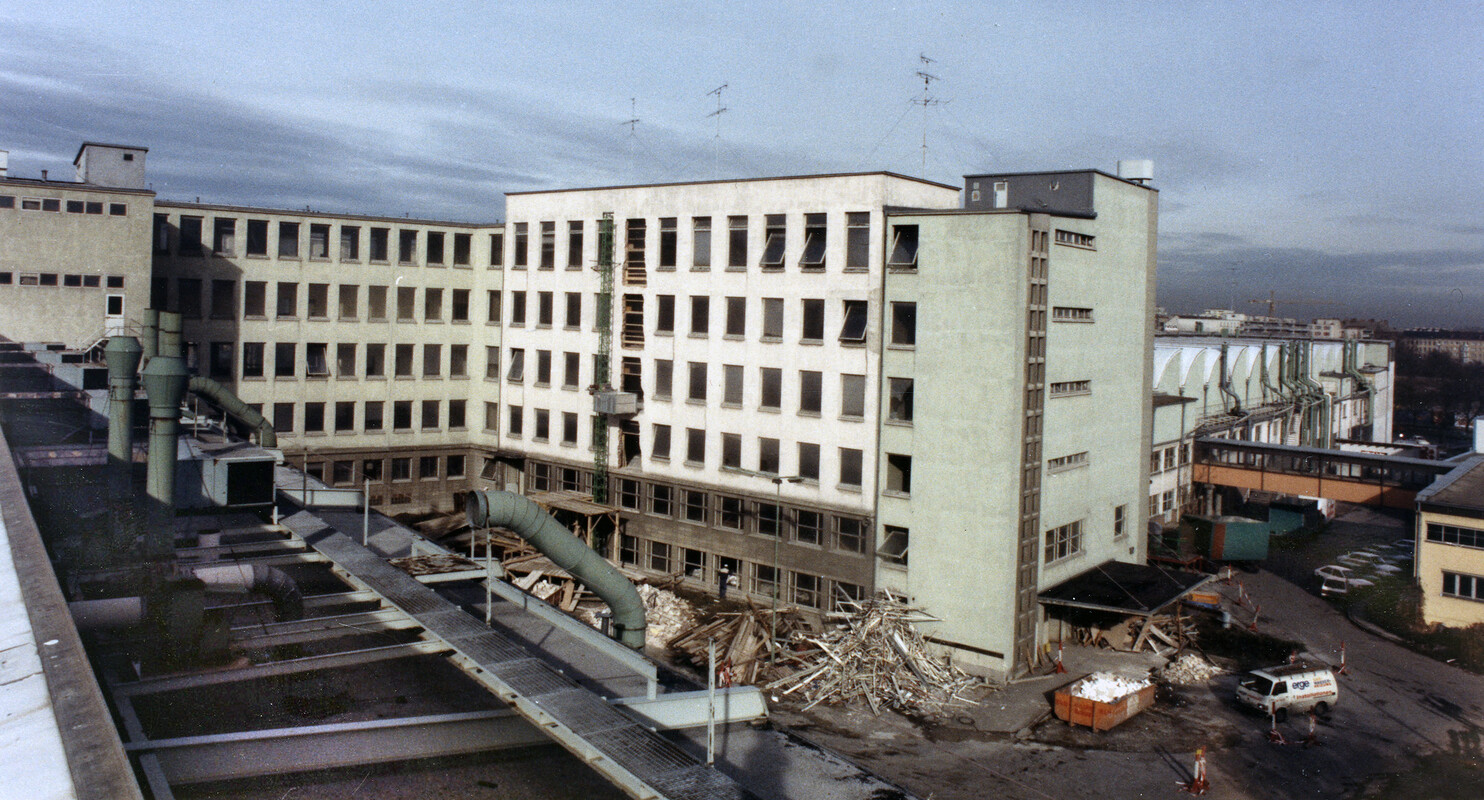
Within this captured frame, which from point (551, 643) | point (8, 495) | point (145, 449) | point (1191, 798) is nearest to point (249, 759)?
point (8, 495)

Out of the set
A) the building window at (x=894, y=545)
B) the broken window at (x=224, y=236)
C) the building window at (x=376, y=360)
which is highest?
the broken window at (x=224, y=236)

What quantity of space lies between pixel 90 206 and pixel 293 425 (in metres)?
14.8

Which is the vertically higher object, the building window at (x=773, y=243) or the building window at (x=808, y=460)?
the building window at (x=773, y=243)

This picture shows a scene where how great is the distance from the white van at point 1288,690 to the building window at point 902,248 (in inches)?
788

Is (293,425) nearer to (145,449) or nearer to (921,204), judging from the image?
(145,449)

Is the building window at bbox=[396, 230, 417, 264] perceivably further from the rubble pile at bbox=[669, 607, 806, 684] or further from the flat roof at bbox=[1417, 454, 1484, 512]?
the flat roof at bbox=[1417, 454, 1484, 512]

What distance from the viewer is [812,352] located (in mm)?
44219

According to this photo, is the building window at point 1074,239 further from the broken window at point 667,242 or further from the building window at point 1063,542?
the broken window at point 667,242

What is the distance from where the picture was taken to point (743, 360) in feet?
154

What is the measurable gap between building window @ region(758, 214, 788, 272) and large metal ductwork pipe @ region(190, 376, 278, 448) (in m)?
25.4

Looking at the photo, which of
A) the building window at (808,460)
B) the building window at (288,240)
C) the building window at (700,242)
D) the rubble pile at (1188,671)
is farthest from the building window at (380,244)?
the rubble pile at (1188,671)

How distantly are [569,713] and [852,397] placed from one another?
28.5 meters

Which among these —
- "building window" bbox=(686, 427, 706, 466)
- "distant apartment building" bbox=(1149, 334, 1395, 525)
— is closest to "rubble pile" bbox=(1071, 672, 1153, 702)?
"building window" bbox=(686, 427, 706, 466)

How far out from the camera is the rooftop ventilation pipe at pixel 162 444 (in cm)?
2405
